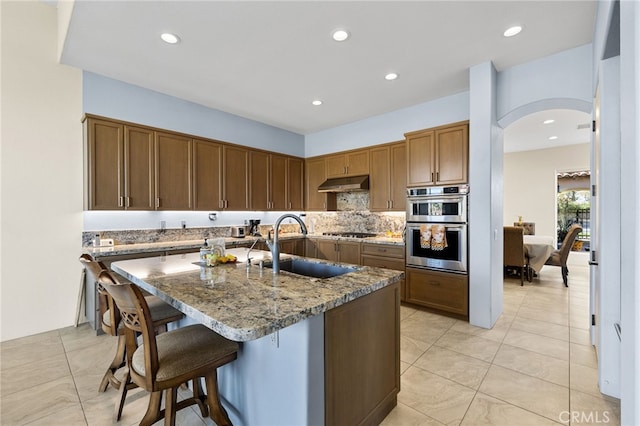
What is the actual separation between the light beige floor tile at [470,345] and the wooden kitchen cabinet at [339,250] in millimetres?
1767

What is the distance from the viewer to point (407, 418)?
5.99ft

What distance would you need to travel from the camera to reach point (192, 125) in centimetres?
420

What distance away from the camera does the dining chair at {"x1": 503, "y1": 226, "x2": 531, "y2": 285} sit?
498cm

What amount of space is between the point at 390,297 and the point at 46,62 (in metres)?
4.41

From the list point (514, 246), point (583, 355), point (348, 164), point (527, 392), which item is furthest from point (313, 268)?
point (514, 246)

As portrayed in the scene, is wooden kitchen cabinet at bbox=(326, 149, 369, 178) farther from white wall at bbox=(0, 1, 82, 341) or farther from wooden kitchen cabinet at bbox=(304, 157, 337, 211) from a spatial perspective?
white wall at bbox=(0, 1, 82, 341)

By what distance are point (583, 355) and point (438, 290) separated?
141cm

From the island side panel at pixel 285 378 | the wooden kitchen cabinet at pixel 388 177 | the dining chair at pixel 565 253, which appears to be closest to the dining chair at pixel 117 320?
the island side panel at pixel 285 378

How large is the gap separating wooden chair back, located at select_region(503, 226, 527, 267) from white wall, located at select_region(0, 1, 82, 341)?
6538mm

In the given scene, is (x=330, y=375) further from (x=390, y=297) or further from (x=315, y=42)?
(x=315, y=42)

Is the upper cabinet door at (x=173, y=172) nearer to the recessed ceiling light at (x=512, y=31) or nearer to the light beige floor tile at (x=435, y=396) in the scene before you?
the light beige floor tile at (x=435, y=396)

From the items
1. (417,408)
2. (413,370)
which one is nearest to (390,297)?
(417,408)

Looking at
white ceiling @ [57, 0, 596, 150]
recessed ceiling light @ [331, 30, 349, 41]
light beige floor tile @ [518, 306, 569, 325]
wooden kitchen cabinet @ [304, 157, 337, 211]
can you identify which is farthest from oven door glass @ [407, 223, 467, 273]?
recessed ceiling light @ [331, 30, 349, 41]

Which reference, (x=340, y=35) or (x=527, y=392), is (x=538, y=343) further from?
(x=340, y=35)
